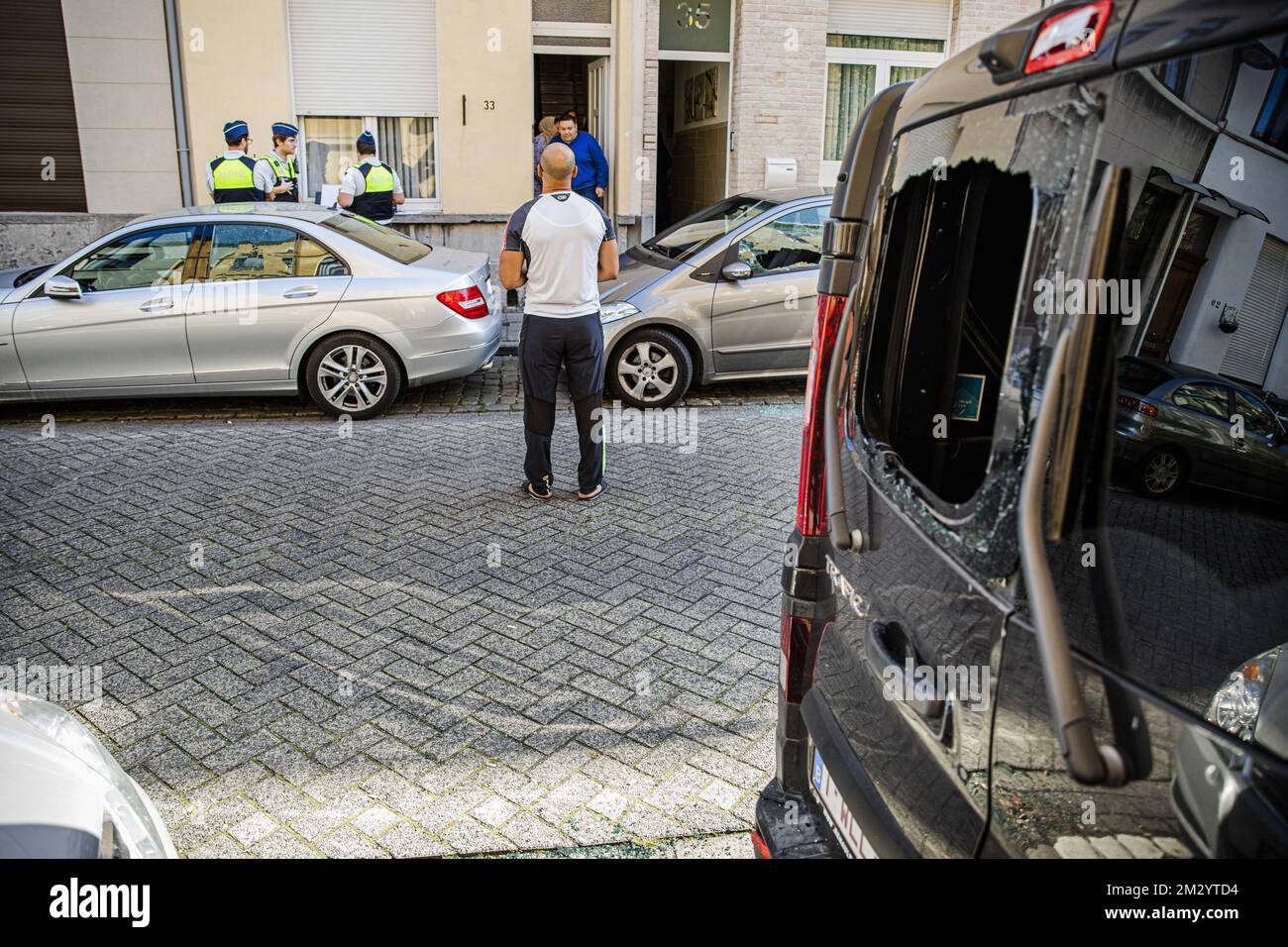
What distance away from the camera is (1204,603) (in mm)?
1843

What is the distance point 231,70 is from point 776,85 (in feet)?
23.2

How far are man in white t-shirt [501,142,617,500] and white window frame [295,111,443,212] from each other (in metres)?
8.33

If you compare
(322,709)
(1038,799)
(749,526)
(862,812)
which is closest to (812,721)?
(862,812)

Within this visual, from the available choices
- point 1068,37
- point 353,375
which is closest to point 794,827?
point 1068,37

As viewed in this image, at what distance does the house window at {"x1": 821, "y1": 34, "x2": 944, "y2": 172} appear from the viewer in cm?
1485

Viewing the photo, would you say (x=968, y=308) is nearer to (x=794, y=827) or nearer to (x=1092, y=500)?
(x=1092, y=500)

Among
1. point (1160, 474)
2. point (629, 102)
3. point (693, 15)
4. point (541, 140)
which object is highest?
point (693, 15)

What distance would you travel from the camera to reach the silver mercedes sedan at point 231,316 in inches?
330

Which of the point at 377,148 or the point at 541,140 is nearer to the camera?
the point at 541,140

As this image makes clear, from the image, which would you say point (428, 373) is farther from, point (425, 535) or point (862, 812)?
point (862, 812)

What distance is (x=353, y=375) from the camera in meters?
8.63

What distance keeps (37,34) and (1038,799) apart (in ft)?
50.6

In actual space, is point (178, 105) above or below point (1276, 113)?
above
